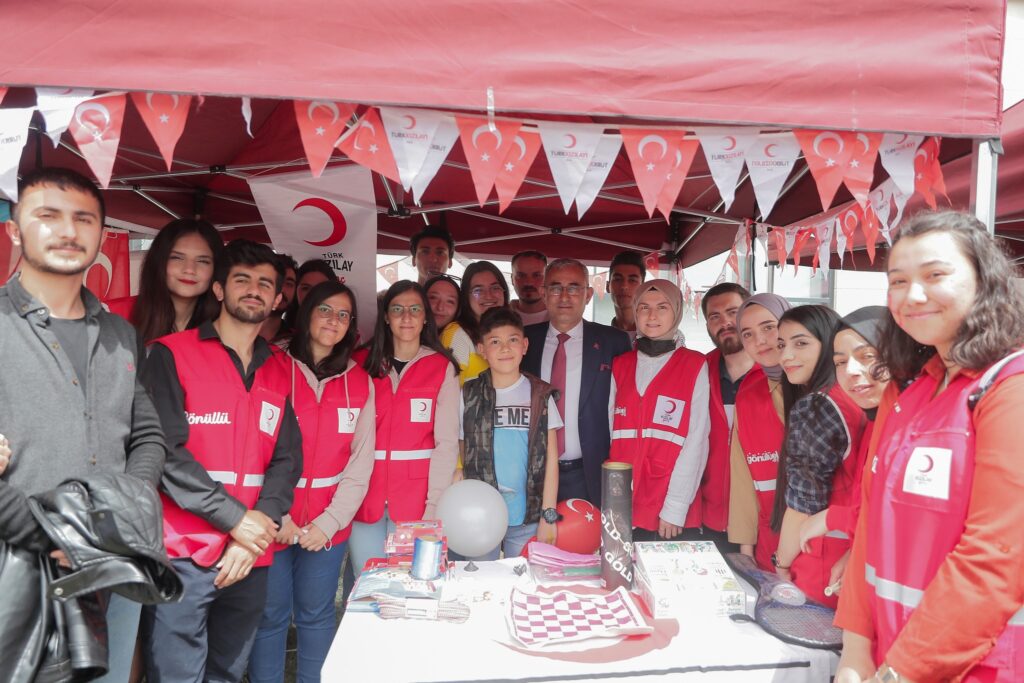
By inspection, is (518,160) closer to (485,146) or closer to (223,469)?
(485,146)

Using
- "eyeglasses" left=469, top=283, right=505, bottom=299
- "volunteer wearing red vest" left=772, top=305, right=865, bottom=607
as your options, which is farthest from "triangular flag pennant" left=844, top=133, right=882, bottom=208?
"eyeglasses" left=469, top=283, right=505, bottom=299

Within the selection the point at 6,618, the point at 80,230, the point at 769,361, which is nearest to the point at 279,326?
the point at 80,230

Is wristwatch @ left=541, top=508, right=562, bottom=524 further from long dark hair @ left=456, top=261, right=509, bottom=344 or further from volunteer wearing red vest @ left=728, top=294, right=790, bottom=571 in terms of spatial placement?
long dark hair @ left=456, top=261, right=509, bottom=344

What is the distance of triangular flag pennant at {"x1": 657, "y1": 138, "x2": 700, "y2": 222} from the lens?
202cm

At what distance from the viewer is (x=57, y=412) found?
178 centimetres

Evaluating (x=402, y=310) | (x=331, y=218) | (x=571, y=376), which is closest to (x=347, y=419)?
(x=402, y=310)

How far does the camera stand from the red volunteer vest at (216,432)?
7.36 ft

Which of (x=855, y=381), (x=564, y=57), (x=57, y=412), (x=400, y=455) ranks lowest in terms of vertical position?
(x=400, y=455)

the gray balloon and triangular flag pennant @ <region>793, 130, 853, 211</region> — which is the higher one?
triangular flag pennant @ <region>793, 130, 853, 211</region>

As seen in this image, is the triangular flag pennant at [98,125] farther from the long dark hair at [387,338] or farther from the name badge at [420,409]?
the name badge at [420,409]

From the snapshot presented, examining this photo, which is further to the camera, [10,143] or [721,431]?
[721,431]

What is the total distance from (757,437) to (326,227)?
234cm

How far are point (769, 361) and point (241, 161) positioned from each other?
3116mm

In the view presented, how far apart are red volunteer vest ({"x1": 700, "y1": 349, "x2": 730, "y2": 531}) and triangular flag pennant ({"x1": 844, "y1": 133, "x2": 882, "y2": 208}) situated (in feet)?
4.37
